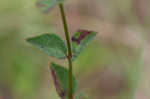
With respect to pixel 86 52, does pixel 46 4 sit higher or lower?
higher

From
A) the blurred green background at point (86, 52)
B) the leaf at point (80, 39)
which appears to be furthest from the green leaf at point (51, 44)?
the blurred green background at point (86, 52)

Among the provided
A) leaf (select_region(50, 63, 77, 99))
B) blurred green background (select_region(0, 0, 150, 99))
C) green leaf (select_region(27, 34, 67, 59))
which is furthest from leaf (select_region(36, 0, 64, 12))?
blurred green background (select_region(0, 0, 150, 99))

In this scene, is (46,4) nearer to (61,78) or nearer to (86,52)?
(61,78)

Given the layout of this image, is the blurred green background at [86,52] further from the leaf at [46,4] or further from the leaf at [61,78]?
the leaf at [46,4]

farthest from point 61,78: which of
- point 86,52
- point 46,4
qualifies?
point 86,52

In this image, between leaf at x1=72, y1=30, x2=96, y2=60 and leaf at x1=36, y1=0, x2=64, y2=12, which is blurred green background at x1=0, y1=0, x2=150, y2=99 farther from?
leaf at x1=36, y1=0, x2=64, y2=12

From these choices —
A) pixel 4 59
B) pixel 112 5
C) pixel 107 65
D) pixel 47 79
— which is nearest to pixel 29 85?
pixel 47 79
